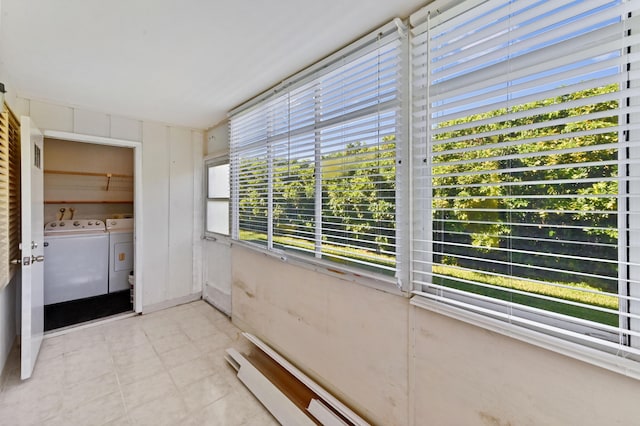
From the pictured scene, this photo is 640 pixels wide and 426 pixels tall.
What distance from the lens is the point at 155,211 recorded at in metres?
3.51

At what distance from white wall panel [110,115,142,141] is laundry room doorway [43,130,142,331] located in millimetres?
73

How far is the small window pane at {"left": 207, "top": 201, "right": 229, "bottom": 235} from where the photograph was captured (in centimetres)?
354

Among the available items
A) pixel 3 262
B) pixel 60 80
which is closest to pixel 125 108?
pixel 60 80

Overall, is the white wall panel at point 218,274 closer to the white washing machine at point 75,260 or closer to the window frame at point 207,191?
the window frame at point 207,191

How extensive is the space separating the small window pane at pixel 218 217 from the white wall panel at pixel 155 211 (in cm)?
53

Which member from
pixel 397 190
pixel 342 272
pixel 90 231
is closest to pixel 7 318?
pixel 90 231

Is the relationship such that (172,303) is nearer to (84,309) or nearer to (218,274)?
(218,274)

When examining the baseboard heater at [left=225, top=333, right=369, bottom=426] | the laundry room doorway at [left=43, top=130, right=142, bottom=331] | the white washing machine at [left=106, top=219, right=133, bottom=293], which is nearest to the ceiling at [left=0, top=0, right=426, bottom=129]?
the laundry room doorway at [left=43, top=130, right=142, bottom=331]

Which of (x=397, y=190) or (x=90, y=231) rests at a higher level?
(x=397, y=190)

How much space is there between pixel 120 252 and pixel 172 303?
137 centimetres

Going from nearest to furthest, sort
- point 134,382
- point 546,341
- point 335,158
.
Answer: point 546,341 → point 335,158 → point 134,382

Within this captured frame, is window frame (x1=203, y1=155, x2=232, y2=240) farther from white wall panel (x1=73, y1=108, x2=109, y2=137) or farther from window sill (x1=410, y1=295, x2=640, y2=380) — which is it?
window sill (x1=410, y1=295, x2=640, y2=380)

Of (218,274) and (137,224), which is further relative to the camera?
(218,274)

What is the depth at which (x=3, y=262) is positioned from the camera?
204 cm
